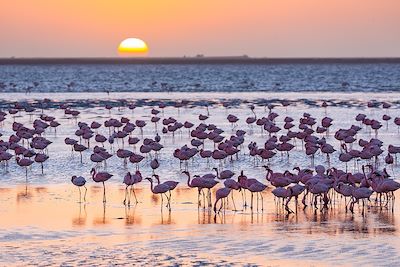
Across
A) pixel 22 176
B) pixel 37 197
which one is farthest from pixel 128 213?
pixel 22 176

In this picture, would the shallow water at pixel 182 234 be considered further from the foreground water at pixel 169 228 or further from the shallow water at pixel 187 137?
the shallow water at pixel 187 137

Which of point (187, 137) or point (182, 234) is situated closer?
point (182, 234)

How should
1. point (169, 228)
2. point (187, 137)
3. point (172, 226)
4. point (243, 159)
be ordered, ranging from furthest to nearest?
1. point (187, 137)
2. point (243, 159)
3. point (172, 226)
4. point (169, 228)

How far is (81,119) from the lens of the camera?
35719mm

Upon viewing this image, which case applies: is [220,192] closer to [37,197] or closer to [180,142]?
[37,197]

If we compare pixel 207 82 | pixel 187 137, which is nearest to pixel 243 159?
pixel 187 137

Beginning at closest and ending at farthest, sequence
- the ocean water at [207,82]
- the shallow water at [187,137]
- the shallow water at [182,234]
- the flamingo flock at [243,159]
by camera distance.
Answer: the shallow water at [182,234], the flamingo flock at [243,159], the shallow water at [187,137], the ocean water at [207,82]

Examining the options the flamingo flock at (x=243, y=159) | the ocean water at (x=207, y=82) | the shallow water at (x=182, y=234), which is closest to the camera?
the shallow water at (x=182, y=234)

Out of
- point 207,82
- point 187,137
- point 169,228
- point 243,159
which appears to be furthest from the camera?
point 207,82

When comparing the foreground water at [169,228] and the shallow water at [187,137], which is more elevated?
the shallow water at [187,137]

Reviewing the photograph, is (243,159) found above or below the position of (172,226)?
above

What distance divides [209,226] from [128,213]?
1741 millimetres

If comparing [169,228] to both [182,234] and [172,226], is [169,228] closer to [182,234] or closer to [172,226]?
[172,226]

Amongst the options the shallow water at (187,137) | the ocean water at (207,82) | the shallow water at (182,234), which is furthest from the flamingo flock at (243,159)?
the ocean water at (207,82)
